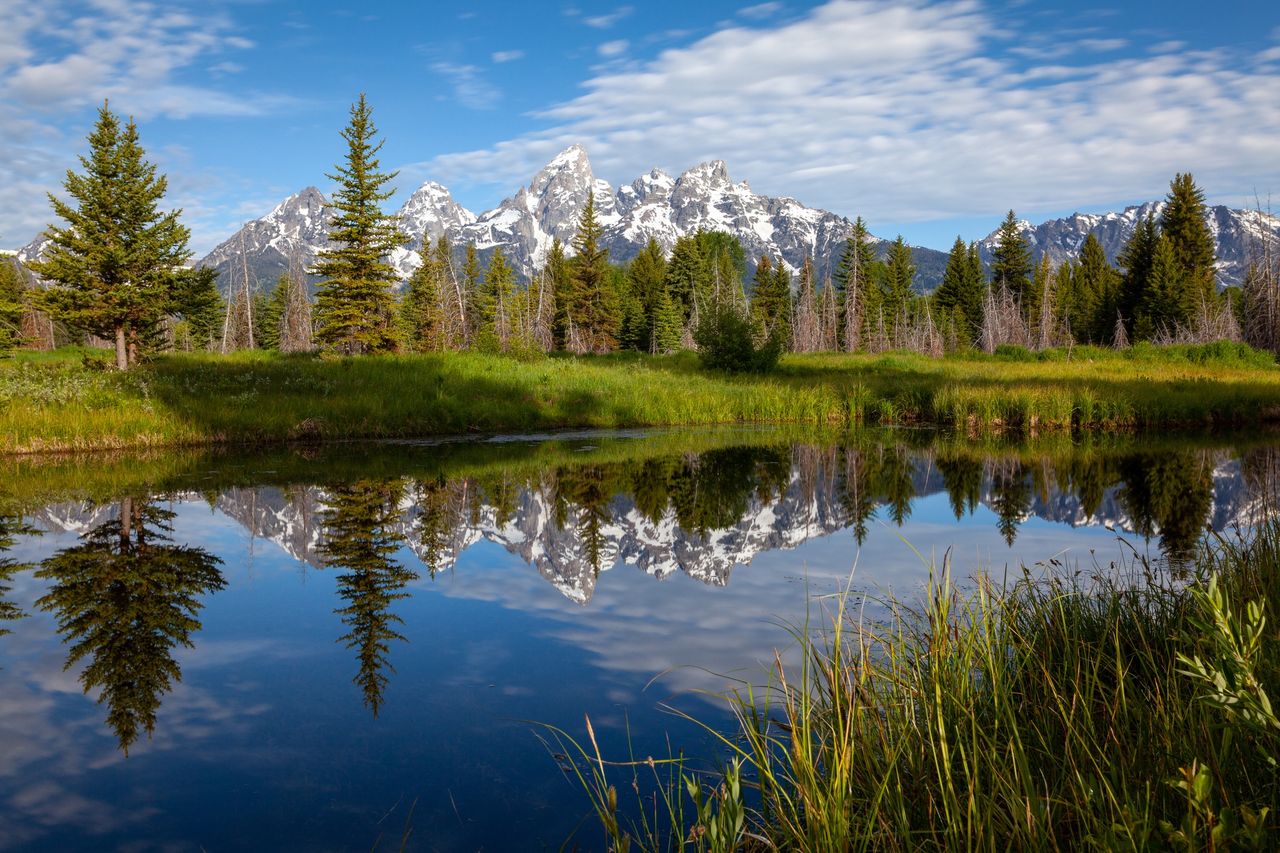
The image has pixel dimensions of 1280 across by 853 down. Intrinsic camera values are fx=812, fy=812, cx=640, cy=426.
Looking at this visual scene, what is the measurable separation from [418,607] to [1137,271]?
61.1 m

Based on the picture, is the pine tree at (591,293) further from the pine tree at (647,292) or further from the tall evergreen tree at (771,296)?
the tall evergreen tree at (771,296)

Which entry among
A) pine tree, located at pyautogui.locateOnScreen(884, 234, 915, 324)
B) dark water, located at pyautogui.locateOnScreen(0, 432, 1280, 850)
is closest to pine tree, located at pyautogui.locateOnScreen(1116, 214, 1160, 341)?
pine tree, located at pyautogui.locateOnScreen(884, 234, 915, 324)

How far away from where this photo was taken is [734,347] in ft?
109

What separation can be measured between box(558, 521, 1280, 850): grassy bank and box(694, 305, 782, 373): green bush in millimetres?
28785

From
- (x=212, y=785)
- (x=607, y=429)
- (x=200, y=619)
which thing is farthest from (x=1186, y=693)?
(x=607, y=429)

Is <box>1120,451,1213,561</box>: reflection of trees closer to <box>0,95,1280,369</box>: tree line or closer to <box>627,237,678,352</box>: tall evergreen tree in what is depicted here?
<box>0,95,1280,369</box>: tree line

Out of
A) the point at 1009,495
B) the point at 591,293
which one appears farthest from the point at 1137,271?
the point at 1009,495

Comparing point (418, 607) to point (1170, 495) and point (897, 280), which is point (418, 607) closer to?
point (1170, 495)

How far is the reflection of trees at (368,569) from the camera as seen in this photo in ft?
18.5

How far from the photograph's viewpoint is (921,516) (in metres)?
10.6

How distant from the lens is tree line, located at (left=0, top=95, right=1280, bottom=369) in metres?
33.6

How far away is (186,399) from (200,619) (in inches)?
558

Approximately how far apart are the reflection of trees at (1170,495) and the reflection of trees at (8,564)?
10.1m

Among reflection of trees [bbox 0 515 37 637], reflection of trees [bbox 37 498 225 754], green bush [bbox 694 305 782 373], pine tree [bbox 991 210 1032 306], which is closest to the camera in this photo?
reflection of trees [bbox 37 498 225 754]
